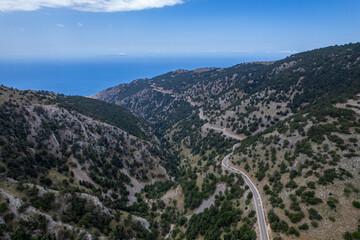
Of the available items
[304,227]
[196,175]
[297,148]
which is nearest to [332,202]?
[304,227]

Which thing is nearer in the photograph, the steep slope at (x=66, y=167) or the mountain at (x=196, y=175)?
the mountain at (x=196, y=175)

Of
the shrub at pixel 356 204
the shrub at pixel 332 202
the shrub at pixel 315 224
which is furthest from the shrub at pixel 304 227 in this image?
the shrub at pixel 356 204

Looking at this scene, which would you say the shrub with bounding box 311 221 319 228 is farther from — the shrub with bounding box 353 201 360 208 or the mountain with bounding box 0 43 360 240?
the shrub with bounding box 353 201 360 208

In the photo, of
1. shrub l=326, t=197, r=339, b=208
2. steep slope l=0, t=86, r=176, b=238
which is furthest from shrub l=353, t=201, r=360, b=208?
steep slope l=0, t=86, r=176, b=238

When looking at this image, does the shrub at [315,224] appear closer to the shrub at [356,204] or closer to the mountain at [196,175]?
the mountain at [196,175]

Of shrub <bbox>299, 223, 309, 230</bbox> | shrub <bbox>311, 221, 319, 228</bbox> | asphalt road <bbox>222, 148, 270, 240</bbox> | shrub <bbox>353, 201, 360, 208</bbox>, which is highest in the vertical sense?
shrub <bbox>353, 201, 360, 208</bbox>

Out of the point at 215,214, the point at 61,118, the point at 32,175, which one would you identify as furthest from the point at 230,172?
the point at 61,118

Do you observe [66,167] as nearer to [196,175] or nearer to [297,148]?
[196,175]

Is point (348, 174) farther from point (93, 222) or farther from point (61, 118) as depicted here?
point (61, 118)
